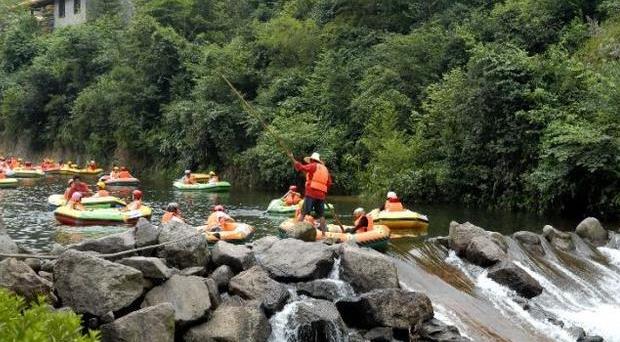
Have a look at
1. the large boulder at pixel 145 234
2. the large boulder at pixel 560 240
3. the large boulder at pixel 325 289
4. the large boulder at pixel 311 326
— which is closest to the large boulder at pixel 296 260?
the large boulder at pixel 325 289

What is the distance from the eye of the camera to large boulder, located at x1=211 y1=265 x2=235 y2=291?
10.3 meters

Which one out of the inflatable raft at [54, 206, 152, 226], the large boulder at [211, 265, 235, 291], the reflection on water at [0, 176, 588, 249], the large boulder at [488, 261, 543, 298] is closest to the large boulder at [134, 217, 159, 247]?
the large boulder at [211, 265, 235, 291]

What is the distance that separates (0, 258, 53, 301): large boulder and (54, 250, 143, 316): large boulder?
25 cm

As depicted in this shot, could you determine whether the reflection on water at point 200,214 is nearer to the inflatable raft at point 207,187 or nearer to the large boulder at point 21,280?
the inflatable raft at point 207,187

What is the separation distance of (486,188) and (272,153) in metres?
9.46

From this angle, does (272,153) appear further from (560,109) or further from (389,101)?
(560,109)

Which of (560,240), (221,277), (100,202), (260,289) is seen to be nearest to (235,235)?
(221,277)

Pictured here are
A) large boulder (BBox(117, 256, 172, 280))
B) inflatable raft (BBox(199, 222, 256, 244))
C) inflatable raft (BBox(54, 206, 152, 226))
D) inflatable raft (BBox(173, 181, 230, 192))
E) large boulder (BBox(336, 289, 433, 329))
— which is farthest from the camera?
inflatable raft (BBox(173, 181, 230, 192))

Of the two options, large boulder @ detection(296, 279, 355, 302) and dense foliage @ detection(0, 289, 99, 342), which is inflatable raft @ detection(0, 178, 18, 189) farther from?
dense foliage @ detection(0, 289, 99, 342)

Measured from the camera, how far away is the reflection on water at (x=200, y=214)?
17.7 metres

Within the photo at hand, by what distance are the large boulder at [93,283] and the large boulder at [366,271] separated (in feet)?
11.6

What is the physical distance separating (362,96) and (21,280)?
20.8m

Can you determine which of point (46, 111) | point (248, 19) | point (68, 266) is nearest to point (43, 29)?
point (46, 111)

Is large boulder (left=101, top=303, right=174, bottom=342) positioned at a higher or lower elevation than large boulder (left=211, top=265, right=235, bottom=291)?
lower
